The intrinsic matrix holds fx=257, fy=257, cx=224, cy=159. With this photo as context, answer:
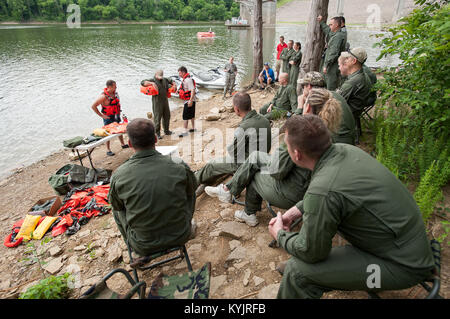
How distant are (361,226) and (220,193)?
246 centimetres

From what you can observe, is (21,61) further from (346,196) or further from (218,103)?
(346,196)

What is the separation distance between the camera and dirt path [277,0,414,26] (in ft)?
167

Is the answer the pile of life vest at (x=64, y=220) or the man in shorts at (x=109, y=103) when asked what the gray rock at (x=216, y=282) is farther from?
the man in shorts at (x=109, y=103)

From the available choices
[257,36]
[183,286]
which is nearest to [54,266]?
[183,286]

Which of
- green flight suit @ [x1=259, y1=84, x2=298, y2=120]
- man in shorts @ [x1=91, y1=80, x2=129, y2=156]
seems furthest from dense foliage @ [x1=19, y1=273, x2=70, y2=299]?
green flight suit @ [x1=259, y1=84, x2=298, y2=120]

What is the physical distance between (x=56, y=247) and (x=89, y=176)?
2161 mm

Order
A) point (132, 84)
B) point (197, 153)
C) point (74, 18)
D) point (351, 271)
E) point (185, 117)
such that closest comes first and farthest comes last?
point (351, 271) < point (197, 153) < point (185, 117) < point (132, 84) < point (74, 18)

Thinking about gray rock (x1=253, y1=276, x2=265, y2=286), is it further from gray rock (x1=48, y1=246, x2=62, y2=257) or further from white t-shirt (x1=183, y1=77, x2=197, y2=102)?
white t-shirt (x1=183, y1=77, x2=197, y2=102)

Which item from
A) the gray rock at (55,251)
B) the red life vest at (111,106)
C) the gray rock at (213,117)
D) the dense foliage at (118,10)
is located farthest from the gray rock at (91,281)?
the dense foliage at (118,10)

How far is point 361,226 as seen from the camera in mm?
1627

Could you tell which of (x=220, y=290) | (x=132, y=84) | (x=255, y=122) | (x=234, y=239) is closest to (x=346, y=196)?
(x=220, y=290)

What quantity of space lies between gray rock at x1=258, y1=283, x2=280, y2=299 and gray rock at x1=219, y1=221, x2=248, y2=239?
806mm

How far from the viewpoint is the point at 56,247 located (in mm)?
3904

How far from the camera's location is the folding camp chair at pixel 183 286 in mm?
2115
